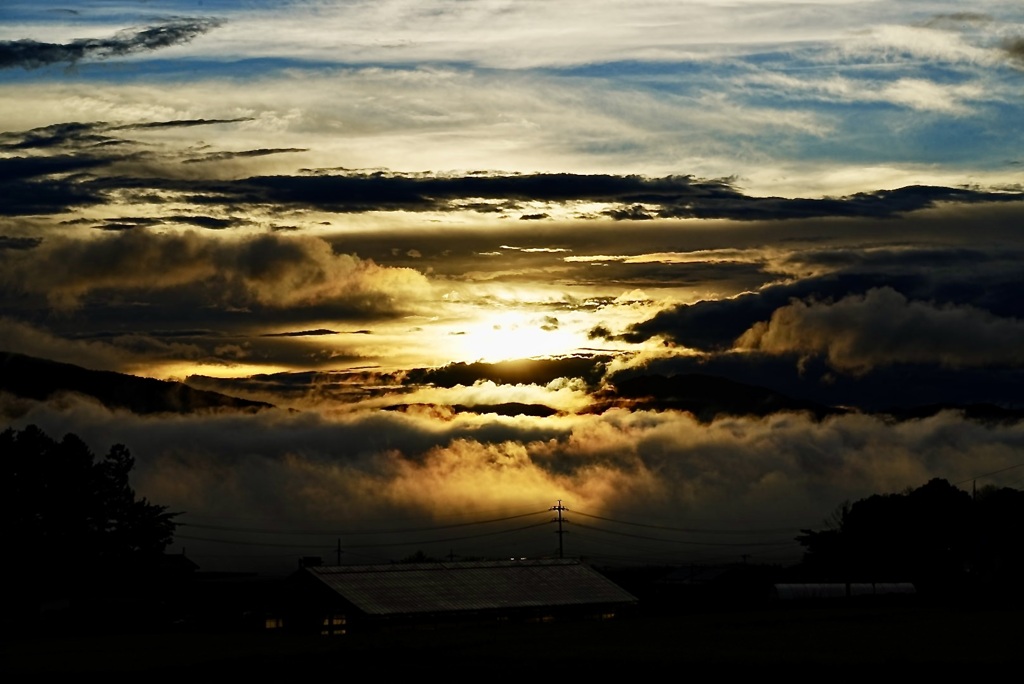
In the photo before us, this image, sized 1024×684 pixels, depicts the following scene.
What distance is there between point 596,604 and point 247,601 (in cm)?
3344

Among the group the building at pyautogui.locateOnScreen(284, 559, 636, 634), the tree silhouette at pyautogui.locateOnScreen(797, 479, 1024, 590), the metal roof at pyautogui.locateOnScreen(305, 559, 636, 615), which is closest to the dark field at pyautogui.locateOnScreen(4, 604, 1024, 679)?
the building at pyautogui.locateOnScreen(284, 559, 636, 634)

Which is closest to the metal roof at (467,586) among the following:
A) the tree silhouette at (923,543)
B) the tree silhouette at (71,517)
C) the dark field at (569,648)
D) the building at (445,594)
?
the building at (445,594)

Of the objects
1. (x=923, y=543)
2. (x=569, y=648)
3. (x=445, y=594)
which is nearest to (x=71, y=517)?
(x=445, y=594)

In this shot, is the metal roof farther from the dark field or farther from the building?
the dark field

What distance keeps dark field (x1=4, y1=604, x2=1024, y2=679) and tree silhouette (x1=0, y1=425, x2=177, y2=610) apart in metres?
19.4

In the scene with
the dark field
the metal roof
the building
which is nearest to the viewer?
the dark field

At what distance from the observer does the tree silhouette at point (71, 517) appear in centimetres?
13100

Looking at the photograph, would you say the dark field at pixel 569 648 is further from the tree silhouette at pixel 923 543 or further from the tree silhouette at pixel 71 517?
the tree silhouette at pixel 923 543

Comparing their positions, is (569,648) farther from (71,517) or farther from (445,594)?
(71,517)

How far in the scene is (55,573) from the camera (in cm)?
13038

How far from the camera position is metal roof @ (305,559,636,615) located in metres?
118

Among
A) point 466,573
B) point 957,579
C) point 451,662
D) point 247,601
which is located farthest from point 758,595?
point 451,662

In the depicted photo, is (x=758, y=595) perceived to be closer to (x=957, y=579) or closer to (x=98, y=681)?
(x=957, y=579)

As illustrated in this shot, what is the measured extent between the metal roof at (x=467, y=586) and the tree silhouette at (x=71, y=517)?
24763 mm
